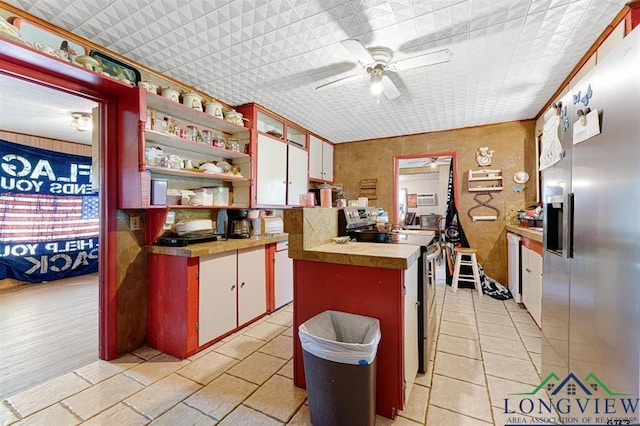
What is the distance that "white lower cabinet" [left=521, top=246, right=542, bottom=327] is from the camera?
249 centimetres

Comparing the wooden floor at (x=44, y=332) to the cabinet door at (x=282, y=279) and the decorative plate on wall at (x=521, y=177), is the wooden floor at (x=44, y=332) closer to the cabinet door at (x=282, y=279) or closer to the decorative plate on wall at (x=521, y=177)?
the cabinet door at (x=282, y=279)

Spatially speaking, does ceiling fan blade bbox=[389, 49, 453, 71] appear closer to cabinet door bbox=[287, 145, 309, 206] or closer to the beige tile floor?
cabinet door bbox=[287, 145, 309, 206]

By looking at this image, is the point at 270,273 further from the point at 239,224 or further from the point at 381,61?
the point at 381,61

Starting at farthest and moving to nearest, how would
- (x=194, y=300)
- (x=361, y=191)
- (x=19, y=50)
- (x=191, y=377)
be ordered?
(x=361, y=191) < (x=194, y=300) < (x=191, y=377) < (x=19, y=50)

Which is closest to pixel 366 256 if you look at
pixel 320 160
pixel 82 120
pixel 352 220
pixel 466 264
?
pixel 352 220

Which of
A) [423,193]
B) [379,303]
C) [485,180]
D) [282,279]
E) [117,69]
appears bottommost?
[282,279]

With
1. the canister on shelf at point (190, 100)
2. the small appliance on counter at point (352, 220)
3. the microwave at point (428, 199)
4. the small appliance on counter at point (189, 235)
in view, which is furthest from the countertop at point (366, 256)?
the microwave at point (428, 199)

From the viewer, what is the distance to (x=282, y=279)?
320 centimetres

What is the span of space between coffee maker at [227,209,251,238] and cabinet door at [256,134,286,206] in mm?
232

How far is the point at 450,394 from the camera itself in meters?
1.69

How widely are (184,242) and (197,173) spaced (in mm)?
652

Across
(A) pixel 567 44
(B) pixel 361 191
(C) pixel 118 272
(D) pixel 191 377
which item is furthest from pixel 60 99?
(A) pixel 567 44

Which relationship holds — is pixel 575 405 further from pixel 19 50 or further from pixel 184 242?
pixel 19 50

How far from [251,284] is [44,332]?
1.96 m
